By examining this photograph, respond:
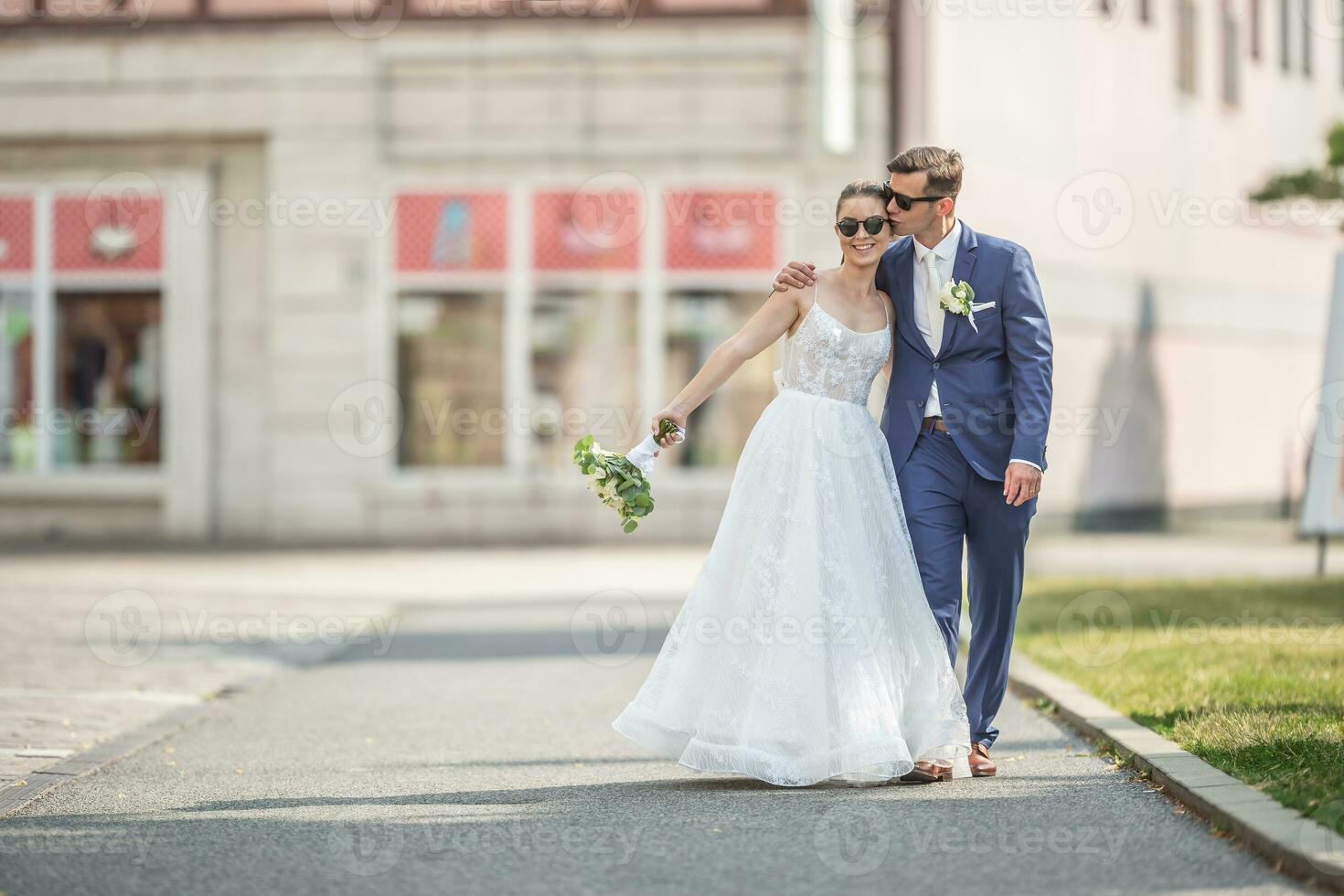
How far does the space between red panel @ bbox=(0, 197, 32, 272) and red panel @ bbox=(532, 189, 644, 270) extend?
18.1 feet

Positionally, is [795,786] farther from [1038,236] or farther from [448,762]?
[1038,236]

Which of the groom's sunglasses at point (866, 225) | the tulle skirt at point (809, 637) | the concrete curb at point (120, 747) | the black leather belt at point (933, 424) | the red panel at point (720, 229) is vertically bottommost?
the concrete curb at point (120, 747)

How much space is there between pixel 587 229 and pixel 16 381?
6.50 metres

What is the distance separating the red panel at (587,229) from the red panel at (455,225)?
15.7 inches

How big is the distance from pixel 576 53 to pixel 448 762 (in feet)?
40.0

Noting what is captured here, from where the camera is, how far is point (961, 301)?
5.69 metres

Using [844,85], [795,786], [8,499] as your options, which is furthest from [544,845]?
[8,499]

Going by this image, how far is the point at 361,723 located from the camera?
745cm
